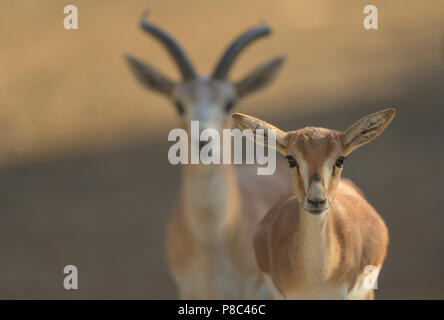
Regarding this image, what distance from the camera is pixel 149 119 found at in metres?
13.8

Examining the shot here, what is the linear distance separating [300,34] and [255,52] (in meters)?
1.20

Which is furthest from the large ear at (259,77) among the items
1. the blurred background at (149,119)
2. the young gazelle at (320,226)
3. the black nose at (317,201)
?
the black nose at (317,201)

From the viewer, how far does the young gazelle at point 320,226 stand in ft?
14.2

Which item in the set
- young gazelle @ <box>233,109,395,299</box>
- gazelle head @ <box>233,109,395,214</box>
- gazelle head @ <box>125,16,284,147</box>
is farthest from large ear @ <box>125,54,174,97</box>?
gazelle head @ <box>233,109,395,214</box>

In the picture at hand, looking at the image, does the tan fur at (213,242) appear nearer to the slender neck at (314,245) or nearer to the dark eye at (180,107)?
the dark eye at (180,107)

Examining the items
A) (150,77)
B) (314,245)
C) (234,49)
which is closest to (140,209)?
(150,77)

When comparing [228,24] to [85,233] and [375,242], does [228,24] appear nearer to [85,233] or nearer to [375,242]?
[85,233]

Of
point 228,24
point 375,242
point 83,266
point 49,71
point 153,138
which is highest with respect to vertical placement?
point 228,24

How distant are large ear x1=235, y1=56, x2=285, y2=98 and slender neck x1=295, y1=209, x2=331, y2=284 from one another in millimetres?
3049

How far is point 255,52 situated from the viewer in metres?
15.8

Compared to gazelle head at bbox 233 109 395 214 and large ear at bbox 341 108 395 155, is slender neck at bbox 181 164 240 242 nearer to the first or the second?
gazelle head at bbox 233 109 395 214

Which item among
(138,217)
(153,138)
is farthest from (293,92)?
(138,217)

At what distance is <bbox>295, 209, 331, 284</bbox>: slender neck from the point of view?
15.1 feet

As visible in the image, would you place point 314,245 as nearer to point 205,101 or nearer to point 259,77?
point 205,101
